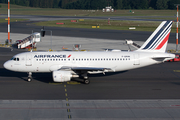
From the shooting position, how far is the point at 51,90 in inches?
1260

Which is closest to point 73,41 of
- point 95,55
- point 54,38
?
point 54,38

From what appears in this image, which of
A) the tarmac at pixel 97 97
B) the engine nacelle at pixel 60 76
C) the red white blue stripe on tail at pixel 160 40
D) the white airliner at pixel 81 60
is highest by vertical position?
the red white blue stripe on tail at pixel 160 40

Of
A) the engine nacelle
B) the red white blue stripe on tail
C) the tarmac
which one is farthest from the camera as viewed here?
the red white blue stripe on tail

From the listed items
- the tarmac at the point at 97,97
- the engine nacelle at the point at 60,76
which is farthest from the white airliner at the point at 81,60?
the tarmac at the point at 97,97

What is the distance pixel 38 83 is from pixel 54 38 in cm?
4415

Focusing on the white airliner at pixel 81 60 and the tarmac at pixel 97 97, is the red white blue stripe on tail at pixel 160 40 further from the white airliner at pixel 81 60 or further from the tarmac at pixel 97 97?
the tarmac at pixel 97 97

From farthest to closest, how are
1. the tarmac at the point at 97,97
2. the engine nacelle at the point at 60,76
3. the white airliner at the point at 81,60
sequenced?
the white airliner at the point at 81,60
the engine nacelle at the point at 60,76
the tarmac at the point at 97,97

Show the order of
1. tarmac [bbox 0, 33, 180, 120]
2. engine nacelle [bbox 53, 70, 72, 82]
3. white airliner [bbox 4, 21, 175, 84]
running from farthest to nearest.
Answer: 1. white airliner [bbox 4, 21, 175, 84]
2. engine nacelle [bbox 53, 70, 72, 82]
3. tarmac [bbox 0, 33, 180, 120]

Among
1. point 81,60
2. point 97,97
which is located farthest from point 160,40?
point 97,97

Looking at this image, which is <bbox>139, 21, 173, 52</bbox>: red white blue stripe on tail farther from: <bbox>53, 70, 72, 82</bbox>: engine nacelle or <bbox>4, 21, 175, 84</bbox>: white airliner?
<bbox>53, 70, 72, 82</bbox>: engine nacelle

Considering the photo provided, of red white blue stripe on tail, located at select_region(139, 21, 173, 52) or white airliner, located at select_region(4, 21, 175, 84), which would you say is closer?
white airliner, located at select_region(4, 21, 175, 84)

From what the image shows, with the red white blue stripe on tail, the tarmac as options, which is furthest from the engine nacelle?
the red white blue stripe on tail

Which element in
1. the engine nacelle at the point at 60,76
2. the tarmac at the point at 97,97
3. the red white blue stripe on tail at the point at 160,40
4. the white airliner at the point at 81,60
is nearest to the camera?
the tarmac at the point at 97,97

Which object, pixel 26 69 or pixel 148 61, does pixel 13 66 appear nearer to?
pixel 26 69
